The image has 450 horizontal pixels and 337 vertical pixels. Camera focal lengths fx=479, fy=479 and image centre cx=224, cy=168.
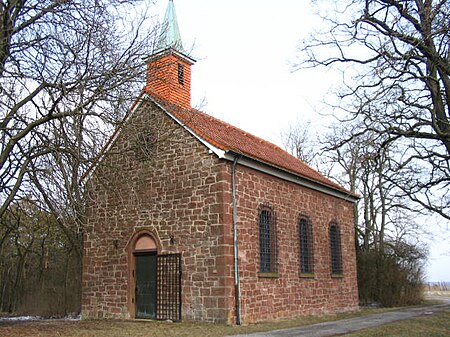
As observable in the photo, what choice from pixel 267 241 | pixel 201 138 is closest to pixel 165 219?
pixel 201 138

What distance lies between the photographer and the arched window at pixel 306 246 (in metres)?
18.5

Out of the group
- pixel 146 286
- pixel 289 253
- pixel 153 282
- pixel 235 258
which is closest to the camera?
pixel 235 258

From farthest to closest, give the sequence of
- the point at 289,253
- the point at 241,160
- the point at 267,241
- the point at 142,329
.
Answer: the point at 289,253
the point at 267,241
the point at 241,160
the point at 142,329

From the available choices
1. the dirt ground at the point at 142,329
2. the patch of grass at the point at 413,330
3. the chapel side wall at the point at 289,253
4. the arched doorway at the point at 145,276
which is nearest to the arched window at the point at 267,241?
the chapel side wall at the point at 289,253

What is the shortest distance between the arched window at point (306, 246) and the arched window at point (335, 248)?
2.21 m

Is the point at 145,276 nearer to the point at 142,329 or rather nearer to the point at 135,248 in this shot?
the point at 135,248

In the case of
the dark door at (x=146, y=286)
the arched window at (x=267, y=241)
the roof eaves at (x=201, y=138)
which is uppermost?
the roof eaves at (x=201, y=138)

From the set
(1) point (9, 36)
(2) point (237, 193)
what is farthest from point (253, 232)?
(1) point (9, 36)

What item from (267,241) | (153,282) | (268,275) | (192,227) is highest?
(192,227)

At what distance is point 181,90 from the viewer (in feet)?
59.8

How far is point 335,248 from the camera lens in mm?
21234

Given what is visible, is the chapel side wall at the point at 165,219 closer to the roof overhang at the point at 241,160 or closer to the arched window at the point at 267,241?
the roof overhang at the point at 241,160

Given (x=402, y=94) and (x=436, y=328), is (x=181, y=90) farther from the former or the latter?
(x=436, y=328)

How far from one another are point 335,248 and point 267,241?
6.04 m
